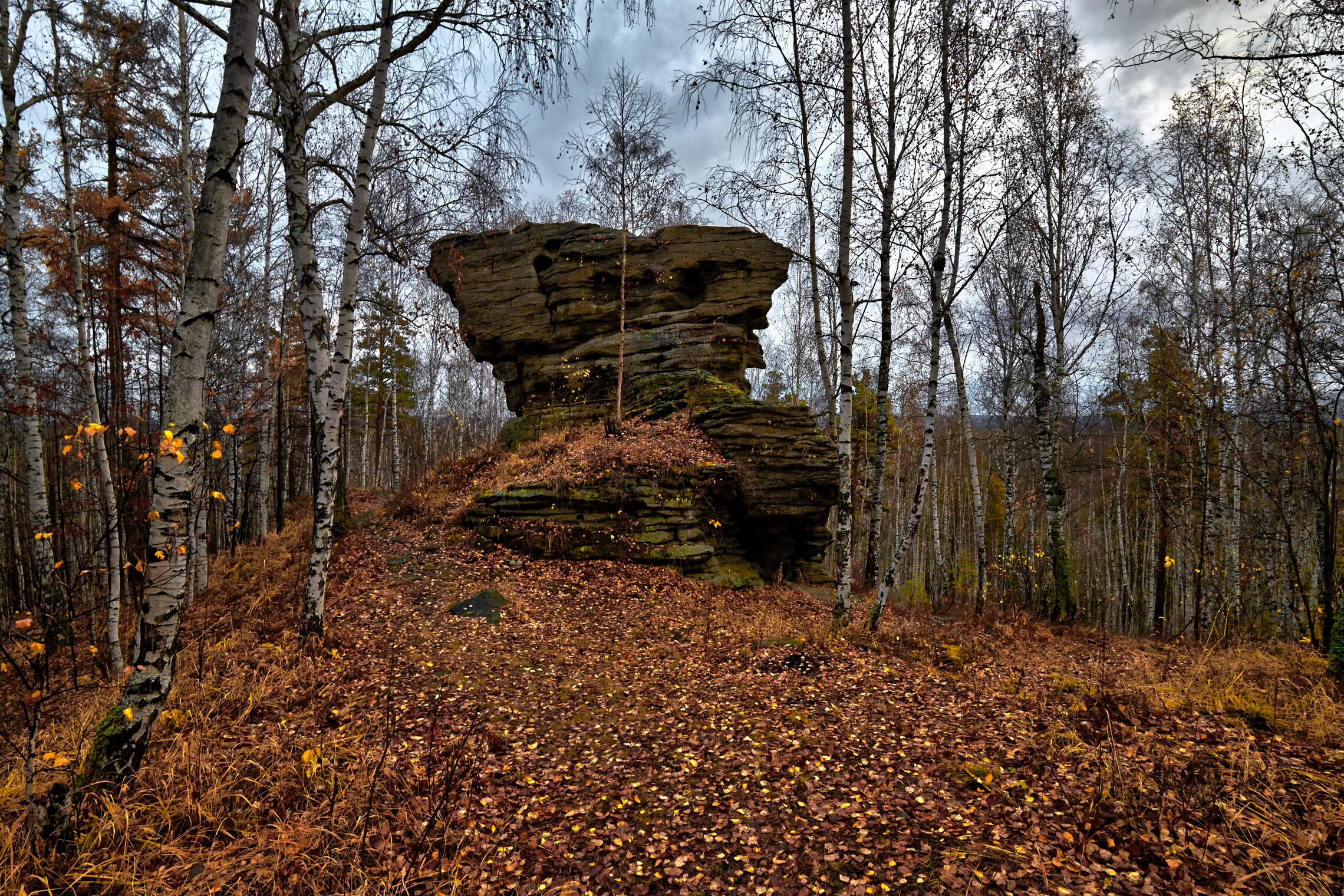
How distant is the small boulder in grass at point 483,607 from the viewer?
25.6ft

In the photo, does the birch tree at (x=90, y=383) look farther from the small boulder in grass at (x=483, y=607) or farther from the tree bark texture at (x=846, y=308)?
the tree bark texture at (x=846, y=308)

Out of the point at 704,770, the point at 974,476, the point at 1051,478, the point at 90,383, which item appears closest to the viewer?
the point at 704,770

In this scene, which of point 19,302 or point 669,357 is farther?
point 669,357

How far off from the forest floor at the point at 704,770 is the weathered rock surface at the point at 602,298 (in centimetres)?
993

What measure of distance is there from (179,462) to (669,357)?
1273 centimetres

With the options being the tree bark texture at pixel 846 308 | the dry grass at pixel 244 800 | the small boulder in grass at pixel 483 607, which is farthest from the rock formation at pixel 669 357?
the dry grass at pixel 244 800

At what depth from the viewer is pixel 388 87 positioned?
7.09 m

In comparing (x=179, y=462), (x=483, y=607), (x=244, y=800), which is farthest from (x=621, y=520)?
(x=179, y=462)

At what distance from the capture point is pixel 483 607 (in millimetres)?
8055

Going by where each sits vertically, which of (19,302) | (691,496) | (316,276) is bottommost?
(691,496)

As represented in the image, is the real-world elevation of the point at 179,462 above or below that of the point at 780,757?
above

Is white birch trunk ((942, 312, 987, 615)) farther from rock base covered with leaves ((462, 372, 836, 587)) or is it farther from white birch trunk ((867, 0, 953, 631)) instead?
white birch trunk ((867, 0, 953, 631))

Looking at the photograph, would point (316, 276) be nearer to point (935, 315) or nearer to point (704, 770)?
point (704, 770)

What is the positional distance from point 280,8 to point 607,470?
26.7ft
